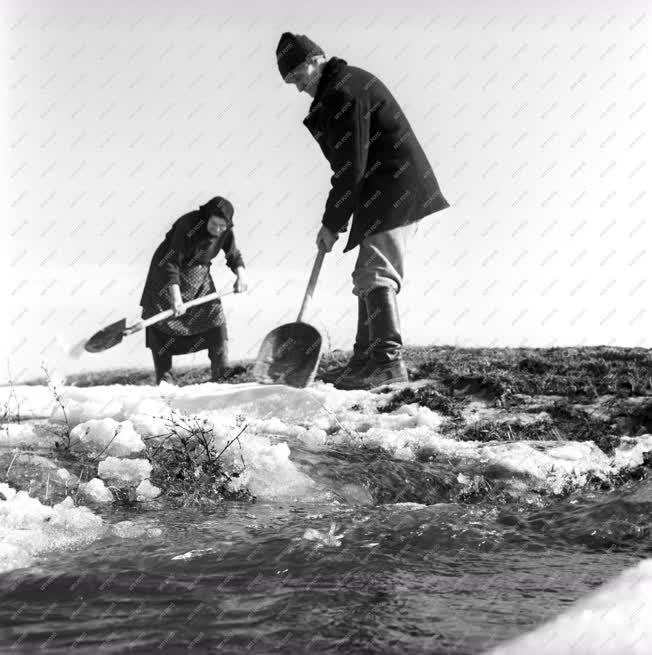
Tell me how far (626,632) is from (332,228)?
5876mm

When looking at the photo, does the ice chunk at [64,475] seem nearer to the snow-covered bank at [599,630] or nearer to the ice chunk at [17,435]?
the ice chunk at [17,435]

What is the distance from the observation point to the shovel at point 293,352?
26.1 ft

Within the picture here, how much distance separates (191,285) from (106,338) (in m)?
1.18

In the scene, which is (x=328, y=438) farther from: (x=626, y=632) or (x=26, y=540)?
(x=626, y=632)

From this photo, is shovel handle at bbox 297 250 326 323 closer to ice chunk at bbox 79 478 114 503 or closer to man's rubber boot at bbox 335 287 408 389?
man's rubber boot at bbox 335 287 408 389

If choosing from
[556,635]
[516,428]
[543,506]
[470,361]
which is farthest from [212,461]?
[470,361]

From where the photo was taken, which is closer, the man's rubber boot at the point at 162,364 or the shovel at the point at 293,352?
the shovel at the point at 293,352

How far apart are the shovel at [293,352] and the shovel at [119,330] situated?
138 cm

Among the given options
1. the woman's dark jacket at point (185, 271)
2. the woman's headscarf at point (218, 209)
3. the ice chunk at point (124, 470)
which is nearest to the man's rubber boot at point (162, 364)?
the woman's dark jacket at point (185, 271)

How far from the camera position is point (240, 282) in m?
9.62

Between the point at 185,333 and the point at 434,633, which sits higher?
the point at 185,333

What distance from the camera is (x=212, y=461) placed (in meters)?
4.34

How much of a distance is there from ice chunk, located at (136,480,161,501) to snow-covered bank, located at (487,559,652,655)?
86.0 inches

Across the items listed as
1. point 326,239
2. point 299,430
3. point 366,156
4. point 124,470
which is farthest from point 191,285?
point 124,470
